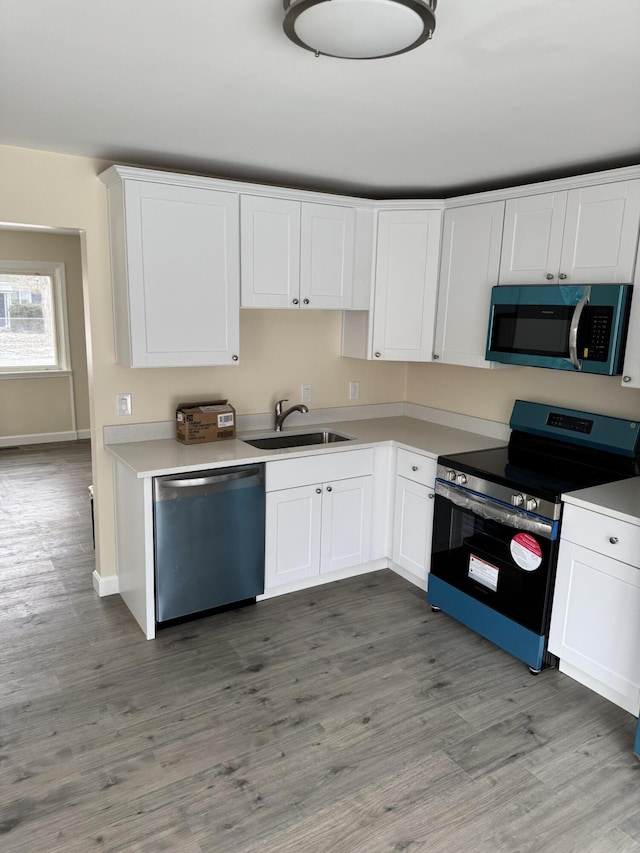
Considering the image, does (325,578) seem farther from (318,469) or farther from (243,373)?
(243,373)

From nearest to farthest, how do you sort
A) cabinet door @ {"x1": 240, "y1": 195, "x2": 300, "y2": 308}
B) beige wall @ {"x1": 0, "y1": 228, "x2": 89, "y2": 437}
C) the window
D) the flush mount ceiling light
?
the flush mount ceiling light < cabinet door @ {"x1": 240, "y1": 195, "x2": 300, "y2": 308} < beige wall @ {"x1": 0, "y1": 228, "x2": 89, "y2": 437} < the window

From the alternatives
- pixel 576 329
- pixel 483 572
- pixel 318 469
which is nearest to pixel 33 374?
pixel 318 469

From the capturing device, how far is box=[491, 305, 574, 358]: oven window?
2.87m

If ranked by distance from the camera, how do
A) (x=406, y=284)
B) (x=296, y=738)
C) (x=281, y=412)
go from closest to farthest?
(x=296, y=738) < (x=406, y=284) < (x=281, y=412)

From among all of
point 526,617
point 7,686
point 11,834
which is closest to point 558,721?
point 526,617

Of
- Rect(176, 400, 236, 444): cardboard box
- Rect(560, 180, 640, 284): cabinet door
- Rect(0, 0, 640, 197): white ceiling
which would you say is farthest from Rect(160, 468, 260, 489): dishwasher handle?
Rect(560, 180, 640, 284): cabinet door

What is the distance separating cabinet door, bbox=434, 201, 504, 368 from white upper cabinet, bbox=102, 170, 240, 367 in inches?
49.3

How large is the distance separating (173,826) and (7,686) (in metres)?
1.13

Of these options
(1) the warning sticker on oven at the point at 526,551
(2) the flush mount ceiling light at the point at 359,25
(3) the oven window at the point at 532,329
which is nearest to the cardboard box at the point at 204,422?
(3) the oven window at the point at 532,329

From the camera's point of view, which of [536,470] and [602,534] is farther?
[536,470]

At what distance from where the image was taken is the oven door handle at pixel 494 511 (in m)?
2.66

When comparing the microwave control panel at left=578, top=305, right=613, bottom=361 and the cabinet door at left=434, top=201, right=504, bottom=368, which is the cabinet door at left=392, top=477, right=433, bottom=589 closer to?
the cabinet door at left=434, top=201, right=504, bottom=368

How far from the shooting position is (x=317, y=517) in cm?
344

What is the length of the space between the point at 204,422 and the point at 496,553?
1694 millimetres
